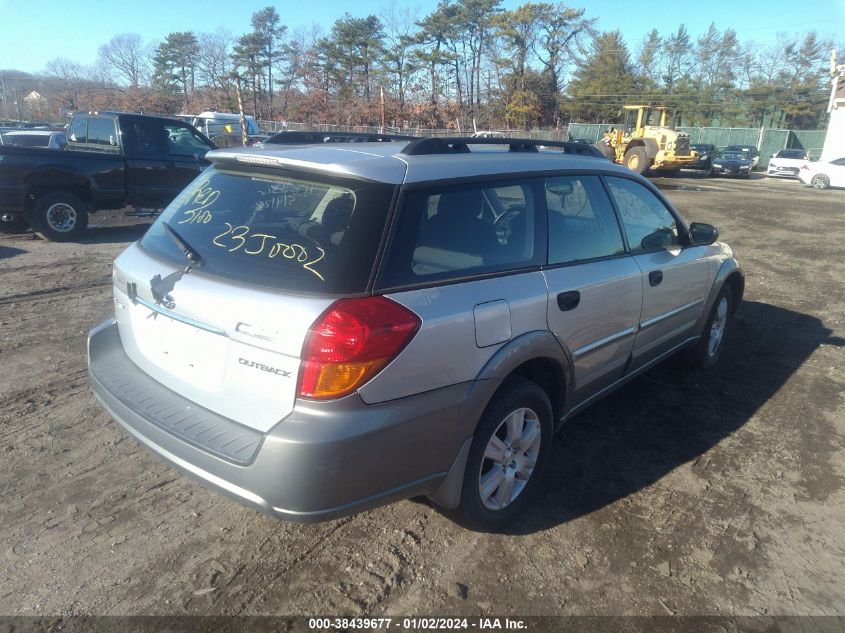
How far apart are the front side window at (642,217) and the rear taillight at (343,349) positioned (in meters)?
2.22

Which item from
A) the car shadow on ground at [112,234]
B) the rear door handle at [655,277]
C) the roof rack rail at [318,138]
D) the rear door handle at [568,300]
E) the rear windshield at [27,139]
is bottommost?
the car shadow on ground at [112,234]

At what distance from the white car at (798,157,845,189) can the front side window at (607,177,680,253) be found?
24996 millimetres

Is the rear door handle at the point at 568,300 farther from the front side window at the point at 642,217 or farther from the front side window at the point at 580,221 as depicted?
the front side window at the point at 642,217

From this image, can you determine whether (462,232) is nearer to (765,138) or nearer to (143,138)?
(143,138)

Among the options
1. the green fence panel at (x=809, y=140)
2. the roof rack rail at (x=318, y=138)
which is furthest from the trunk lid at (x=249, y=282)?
the green fence panel at (x=809, y=140)

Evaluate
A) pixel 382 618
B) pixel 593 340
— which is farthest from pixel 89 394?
pixel 593 340

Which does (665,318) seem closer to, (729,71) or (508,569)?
(508,569)

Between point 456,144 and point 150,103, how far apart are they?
60.9m

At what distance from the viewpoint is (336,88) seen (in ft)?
182

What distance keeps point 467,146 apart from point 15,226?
8813 millimetres

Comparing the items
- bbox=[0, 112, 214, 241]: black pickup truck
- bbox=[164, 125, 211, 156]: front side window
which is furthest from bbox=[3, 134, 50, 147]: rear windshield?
bbox=[164, 125, 211, 156]: front side window

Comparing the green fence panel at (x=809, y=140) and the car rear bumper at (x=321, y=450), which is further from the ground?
the car rear bumper at (x=321, y=450)

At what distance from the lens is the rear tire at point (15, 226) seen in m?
9.05

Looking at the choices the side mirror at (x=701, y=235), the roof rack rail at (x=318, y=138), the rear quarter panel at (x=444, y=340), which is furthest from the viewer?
the side mirror at (x=701, y=235)
